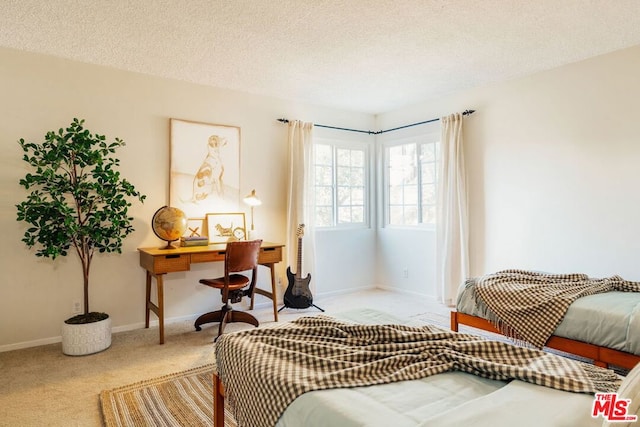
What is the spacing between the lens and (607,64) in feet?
11.1

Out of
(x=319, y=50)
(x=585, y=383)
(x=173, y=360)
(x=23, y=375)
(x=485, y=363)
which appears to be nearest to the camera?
(x=585, y=383)

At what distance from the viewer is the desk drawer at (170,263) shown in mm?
3330

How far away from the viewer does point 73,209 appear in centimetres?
311

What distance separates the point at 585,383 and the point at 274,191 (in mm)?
3729

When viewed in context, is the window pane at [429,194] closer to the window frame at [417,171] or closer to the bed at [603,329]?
the window frame at [417,171]

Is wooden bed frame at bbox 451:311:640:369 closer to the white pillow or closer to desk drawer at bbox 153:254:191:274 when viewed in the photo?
the white pillow

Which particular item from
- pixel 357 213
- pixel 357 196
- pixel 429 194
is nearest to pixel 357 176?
pixel 357 196

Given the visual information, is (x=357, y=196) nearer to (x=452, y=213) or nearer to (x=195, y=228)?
(x=452, y=213)

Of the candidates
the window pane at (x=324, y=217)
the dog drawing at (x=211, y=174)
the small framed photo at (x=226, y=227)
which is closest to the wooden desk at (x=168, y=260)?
the small framed photo at (x=226, y=227)

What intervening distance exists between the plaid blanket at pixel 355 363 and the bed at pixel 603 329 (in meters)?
1.02

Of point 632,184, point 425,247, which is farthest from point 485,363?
point 425,247

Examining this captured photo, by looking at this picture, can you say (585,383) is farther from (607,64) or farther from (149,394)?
(607,64)

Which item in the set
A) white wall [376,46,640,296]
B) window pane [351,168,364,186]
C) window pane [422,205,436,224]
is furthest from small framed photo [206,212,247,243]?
white wall [376,46,640,296]

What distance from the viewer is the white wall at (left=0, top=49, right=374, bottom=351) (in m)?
3.22
